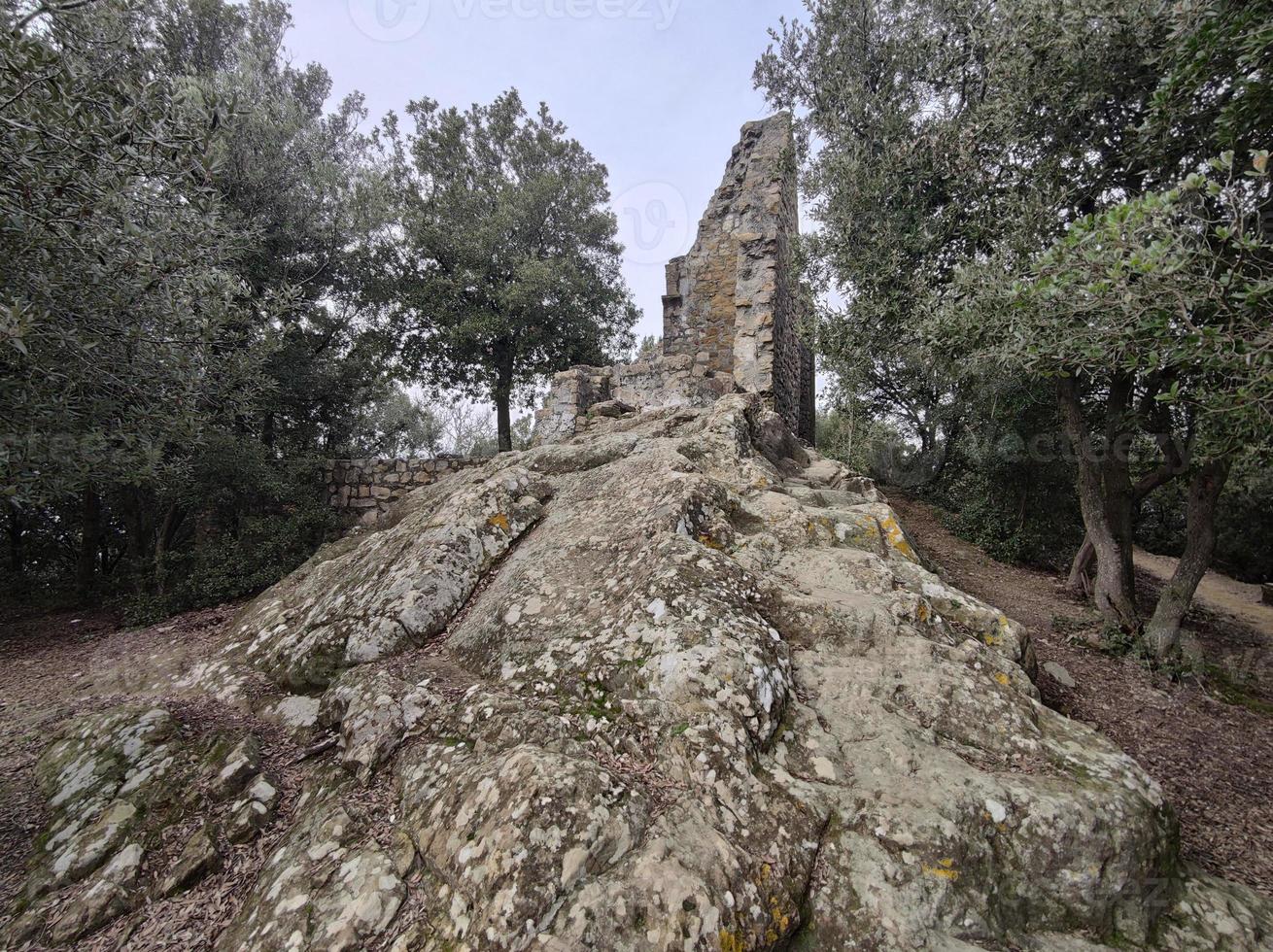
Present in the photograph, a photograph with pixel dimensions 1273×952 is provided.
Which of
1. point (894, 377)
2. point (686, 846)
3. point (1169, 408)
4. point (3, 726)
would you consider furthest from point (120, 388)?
point (894, 377)

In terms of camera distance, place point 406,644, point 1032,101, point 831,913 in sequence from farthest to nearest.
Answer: point 1032,101
point 406,644
point 831,913

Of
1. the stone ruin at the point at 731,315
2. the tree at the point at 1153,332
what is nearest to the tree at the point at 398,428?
the stone ruin at the point at 731,315

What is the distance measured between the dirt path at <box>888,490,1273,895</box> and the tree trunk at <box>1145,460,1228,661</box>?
0.66 m

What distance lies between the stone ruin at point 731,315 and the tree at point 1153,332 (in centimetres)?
416

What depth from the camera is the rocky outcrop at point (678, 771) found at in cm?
241

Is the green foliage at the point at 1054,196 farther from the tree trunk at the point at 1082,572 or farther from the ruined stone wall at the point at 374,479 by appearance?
the ruined stone wall at the point at 374,479

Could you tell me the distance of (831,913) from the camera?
2461 mm

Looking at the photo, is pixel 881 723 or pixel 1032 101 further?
pixel 1032 101

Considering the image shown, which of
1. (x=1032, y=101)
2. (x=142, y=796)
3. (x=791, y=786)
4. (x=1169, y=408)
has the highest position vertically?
(x=1032, y=101)

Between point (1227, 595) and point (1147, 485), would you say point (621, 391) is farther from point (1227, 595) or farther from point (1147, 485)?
point (1227, 595)

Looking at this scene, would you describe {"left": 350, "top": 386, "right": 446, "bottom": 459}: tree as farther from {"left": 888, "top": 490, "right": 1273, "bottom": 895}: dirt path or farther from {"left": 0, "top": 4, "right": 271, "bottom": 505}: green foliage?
{"left": 888, "top": 490, "right": 1273, "bottom": 895}: dirt path

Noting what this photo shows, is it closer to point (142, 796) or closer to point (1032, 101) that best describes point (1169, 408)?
point (1032, 101)

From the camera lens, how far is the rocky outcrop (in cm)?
241

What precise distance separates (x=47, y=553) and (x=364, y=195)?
11040mm
